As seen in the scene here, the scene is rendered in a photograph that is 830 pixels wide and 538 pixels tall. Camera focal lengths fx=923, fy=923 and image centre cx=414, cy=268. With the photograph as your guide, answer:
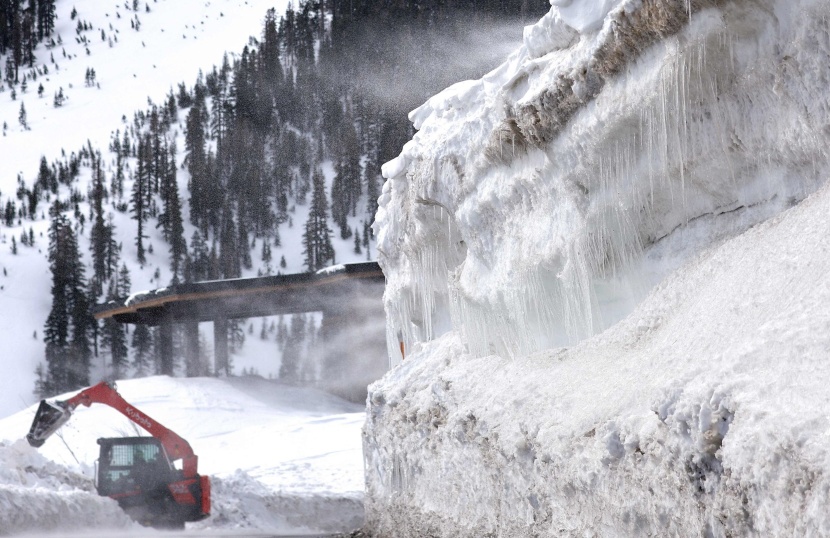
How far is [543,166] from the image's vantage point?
5324mm

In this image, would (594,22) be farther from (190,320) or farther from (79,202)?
(79,202)

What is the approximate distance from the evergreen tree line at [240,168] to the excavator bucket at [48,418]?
35.3 meters

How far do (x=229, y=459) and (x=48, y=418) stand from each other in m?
6.93

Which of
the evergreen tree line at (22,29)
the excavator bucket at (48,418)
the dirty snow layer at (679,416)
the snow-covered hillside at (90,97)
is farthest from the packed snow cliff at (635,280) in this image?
the evergreen tree line at (22,29)

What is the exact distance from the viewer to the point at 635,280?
190 inches

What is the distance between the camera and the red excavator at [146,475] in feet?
40.9

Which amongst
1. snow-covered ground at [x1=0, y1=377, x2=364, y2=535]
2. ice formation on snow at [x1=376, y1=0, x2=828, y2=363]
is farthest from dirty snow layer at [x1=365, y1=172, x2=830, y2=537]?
snow-covered ground at [x1=0, y1=377, x2=364, y2=535]

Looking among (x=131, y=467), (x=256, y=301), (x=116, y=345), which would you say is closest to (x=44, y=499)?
(x=131, y=467)

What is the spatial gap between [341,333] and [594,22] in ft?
73.5

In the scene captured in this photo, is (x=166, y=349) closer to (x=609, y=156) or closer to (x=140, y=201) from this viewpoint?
(x=609, y=156)

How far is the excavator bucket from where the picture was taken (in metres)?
12.8

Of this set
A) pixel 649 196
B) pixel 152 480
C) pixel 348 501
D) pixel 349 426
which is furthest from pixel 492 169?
pixel 349 426

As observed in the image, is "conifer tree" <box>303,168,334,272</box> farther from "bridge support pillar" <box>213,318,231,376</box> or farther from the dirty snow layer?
the dirty snow layer

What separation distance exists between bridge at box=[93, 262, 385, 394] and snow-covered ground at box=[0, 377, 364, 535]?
6.32 feet
